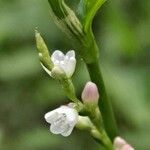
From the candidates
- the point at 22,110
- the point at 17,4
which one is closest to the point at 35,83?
the point at 22,110

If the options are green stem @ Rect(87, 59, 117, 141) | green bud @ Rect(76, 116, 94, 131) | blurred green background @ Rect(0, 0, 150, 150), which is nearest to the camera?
green stem @ Rect(87, 59, 117, 141)

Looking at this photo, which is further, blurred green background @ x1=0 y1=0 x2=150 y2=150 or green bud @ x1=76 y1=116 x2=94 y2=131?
blurred green background @ x1=0 y1=0 x2=150 y2=150

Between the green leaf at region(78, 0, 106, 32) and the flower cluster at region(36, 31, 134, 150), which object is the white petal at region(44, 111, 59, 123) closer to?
the flower cluster at region(36, 31, 134, 150)

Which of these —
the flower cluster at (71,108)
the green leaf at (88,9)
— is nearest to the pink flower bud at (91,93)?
the flower cluster at (71,108)

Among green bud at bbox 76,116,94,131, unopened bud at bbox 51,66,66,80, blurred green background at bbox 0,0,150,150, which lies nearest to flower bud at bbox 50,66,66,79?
unopened bud at bbox 51,66,66,80

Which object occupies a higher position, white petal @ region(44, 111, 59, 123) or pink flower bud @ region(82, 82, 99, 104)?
pink flower bud @ region(82, 82, 99, 104)

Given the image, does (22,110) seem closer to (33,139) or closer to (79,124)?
(33,139)

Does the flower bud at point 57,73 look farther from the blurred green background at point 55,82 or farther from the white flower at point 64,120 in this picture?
the blurred green background at point 55,82
